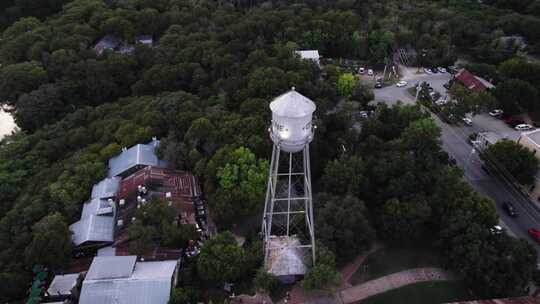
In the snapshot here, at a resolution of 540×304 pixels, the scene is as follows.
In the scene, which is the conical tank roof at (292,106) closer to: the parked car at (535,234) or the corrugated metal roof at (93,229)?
the corrugated metal roof at (93,229)

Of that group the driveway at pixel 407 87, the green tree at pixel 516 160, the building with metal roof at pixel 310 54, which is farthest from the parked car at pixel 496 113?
the building with metal roof at pixel 310 54

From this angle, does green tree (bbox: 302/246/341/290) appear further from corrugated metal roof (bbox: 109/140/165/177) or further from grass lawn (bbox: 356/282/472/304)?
corrugated metal roof (bbox: 109/140/165/177)

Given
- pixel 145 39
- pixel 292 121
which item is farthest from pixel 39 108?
pixel 292 121

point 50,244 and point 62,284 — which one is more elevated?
point 50,244

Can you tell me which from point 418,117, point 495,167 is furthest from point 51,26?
point 495,167

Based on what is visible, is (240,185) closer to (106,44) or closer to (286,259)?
(286,259)

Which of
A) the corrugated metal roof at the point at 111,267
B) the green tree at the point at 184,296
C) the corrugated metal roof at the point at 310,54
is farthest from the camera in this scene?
the corrugated metal roof at the point at 310,54

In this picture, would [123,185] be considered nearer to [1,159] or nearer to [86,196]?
[86,196]
